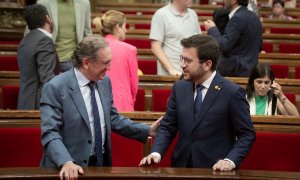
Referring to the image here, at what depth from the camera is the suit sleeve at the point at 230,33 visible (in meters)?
5.09

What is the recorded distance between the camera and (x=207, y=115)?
303 centimetres

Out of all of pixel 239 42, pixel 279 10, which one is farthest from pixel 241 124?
pixel 279 10

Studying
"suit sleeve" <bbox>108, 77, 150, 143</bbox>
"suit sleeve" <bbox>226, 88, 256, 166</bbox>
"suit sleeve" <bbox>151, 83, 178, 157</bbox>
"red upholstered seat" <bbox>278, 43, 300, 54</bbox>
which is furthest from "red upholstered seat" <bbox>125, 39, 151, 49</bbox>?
"suit sleeve" <bbox>226, 88, 256, 166</bbox>

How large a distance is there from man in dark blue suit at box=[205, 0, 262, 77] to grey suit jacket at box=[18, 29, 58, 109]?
116 cm

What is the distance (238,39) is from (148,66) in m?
1.50

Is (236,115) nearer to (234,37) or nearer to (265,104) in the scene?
(265,104)

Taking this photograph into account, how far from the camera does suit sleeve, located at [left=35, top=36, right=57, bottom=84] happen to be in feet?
15.4

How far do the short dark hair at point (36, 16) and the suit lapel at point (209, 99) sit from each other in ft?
6.47

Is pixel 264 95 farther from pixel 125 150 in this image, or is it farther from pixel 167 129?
pixel 167 129

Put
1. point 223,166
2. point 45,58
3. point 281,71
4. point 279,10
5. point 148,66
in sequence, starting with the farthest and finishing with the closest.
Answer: point 279,10
point 148,66
point 281,71
point 45,58
point 223,166

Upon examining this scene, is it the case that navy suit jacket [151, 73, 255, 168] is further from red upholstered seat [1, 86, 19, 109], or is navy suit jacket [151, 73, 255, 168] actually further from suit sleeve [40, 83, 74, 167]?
red upholstered seat [1, 86, 19, 109]

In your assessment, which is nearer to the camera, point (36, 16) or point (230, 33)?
point (36, 16)

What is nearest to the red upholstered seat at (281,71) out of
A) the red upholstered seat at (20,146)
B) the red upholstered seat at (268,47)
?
the red upholstered seat at (268,47)

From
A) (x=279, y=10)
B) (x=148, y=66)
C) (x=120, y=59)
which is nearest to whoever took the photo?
(x=120, y=59)
